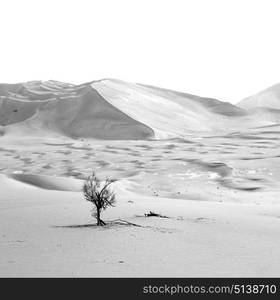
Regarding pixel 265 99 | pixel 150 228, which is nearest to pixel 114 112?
pixel 265 99

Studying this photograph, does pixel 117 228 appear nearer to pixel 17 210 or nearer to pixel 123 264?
pixel 123 264

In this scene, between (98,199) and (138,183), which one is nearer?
(98,199)

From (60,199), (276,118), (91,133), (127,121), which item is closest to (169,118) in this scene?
(127,121)

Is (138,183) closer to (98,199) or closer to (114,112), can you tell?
(98,199)

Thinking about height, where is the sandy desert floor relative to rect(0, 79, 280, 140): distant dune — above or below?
below

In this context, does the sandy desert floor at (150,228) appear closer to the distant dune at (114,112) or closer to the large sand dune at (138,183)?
the large sand dune at (138,183)

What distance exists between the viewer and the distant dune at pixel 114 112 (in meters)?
27.8

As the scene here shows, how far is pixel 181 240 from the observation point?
4.72 metres

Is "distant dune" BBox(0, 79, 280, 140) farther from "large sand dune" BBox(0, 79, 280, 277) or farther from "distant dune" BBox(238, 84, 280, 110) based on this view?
"distant dune" BBox(238, 84, 280, 110)

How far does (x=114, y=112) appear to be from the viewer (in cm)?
2936

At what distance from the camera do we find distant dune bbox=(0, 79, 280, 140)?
91.1ft

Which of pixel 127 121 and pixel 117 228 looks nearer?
pixel 117 228

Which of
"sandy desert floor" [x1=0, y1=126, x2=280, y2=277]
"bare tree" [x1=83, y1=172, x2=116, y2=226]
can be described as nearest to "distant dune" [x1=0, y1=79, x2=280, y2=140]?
"sandy desert floor" [x1=0, y1=126, x2=280, y2=277]

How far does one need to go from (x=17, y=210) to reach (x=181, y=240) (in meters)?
2.38
